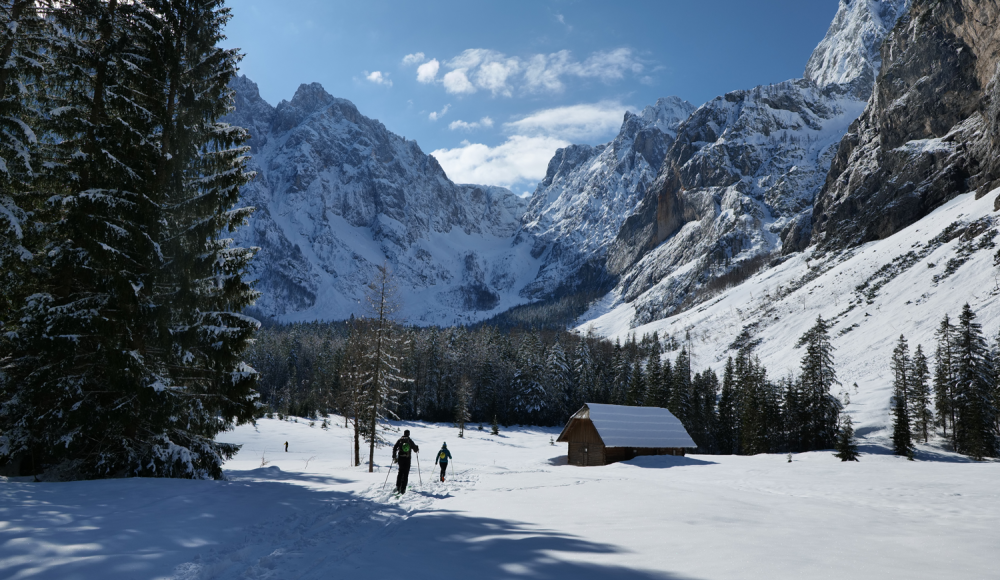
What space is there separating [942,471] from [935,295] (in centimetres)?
7911

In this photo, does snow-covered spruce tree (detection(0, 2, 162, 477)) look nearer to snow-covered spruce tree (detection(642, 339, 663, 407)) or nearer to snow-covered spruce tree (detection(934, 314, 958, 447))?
snow-covered spruce tree (detection(642, 339, 663, 407))

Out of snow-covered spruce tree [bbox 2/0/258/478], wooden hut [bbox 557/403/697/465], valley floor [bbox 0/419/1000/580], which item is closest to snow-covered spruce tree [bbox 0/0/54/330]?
snow-covered spruce tree [bbox 2/0/258/478]

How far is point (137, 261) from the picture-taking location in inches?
492

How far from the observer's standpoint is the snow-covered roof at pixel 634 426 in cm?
3950

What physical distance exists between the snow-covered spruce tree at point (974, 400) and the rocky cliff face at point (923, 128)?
307ft

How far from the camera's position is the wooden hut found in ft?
129

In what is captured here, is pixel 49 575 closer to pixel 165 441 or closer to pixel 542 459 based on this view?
pixel 165 441

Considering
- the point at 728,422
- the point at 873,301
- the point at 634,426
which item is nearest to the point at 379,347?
the point at 634,426

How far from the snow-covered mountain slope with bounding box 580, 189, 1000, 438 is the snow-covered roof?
26857 mm

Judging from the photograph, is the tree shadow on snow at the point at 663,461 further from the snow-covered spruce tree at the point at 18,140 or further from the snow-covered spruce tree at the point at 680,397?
the snow-covered spruce tree at the point at 18,140

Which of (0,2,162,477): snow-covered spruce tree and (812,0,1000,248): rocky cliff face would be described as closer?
(0,2,162,477): snow-covered spruce tree

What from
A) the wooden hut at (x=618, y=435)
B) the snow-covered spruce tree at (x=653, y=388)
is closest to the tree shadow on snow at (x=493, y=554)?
the wooden hut at (x=618, y=435)

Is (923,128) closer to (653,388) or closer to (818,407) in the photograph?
(653,388)

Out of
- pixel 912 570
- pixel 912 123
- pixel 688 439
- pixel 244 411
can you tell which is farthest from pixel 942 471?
pixel 912 123
